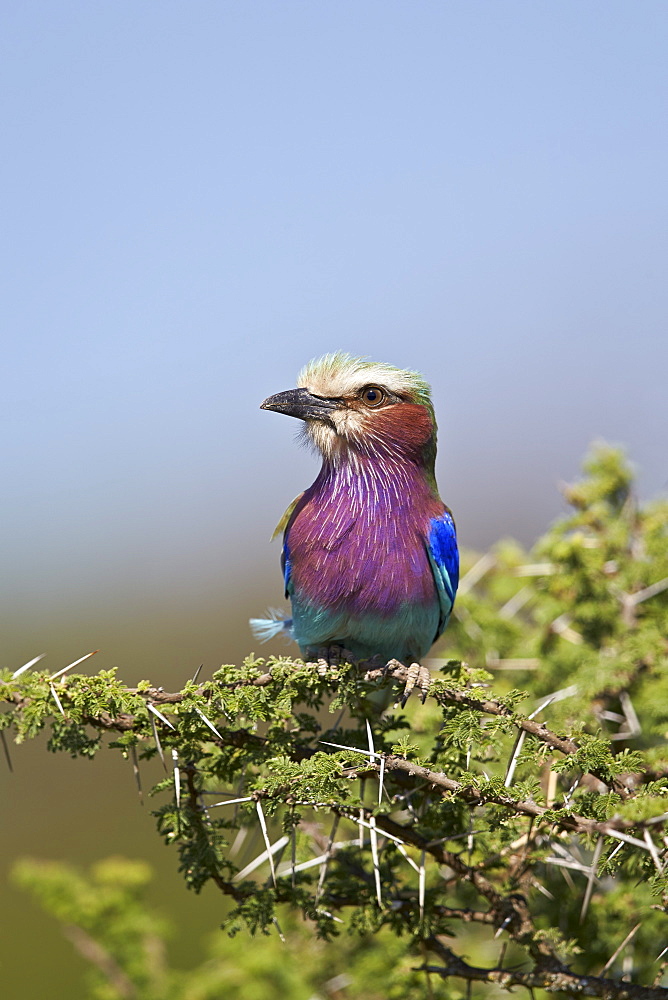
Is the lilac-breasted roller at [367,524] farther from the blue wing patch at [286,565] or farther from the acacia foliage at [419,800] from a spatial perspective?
the acacia foliage at [419,800]

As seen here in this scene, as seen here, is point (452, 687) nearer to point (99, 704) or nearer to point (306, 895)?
point (306, 895)

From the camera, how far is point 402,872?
329 centimetres

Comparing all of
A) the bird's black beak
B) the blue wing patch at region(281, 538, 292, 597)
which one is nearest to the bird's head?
the bird's black beak

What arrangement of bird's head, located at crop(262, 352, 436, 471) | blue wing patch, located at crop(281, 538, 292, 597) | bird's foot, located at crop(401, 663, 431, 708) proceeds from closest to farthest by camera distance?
bird's foot, located at crop(401, 663, 431, 708), bird's head, located at crop(262, 352, 436, 471), blue wing patch, located at crop(281, 538, 292, 597)

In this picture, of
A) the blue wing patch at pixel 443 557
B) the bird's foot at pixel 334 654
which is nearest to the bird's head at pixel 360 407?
the blue wing patch at pixel 443 557

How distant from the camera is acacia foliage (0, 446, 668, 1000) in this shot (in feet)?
8.19

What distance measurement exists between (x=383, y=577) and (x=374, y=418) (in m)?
0.65

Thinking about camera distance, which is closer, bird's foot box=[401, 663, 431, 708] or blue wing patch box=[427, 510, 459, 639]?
bird's foot box=[401, 663, 431, 708]

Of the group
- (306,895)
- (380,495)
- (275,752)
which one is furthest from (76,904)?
(380,495)

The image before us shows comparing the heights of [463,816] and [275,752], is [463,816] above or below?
below

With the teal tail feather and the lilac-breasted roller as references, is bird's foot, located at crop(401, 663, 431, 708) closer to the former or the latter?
the lilac-breasted roller

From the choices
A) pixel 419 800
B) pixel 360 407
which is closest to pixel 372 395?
pixel 360 407

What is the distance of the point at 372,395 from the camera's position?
11.9ft

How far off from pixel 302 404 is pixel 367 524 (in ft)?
1.78
